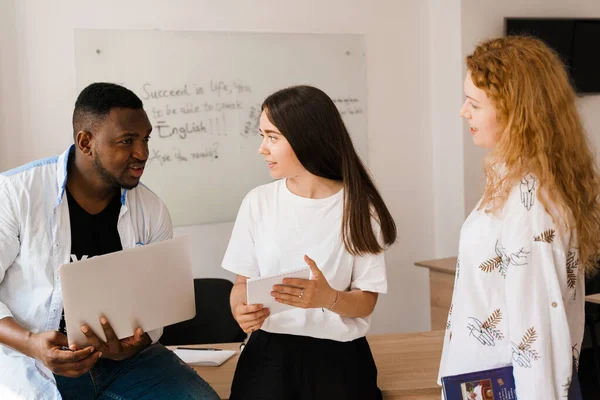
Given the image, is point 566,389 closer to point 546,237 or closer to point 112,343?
point 546,237

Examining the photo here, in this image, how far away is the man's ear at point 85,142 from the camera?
2264 mm

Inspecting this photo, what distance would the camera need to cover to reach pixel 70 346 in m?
1.89

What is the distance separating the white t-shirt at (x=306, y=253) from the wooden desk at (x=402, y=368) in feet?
0.83

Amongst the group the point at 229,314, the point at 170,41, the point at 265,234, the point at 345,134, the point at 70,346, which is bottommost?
the point at 229,314

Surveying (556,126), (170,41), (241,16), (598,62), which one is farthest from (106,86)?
(598,62)

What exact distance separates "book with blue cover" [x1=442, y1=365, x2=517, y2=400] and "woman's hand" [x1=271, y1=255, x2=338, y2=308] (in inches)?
17.9

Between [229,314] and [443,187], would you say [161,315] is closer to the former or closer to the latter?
[229,314]

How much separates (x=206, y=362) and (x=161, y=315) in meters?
0.47

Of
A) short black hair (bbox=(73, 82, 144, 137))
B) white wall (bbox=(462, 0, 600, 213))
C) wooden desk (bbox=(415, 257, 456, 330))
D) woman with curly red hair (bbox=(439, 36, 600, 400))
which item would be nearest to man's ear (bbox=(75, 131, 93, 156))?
short black hair (bbox=(73, 82, 144, 137))

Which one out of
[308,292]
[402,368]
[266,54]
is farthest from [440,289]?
[308,292]

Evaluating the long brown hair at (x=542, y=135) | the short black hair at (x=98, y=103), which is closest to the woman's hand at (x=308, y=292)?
the long brown hair at (x=542, y=135)

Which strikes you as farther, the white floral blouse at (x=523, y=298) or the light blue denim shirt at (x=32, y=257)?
the light blue denim shirt at (x=32, y=257)

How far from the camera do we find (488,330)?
5.70 feet

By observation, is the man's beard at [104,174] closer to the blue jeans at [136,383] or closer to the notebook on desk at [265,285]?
the blue jeans at [136,383]
